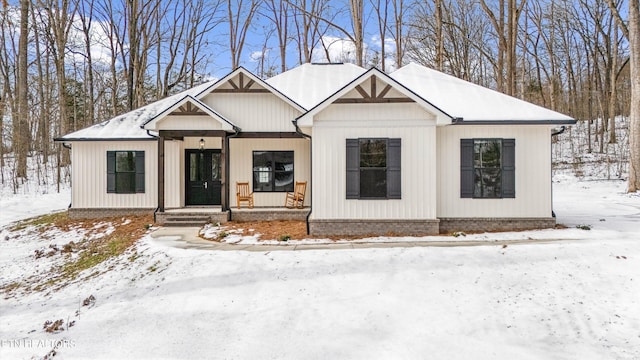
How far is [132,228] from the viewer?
1061 centimetres

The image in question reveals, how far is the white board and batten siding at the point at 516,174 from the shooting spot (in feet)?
30.2

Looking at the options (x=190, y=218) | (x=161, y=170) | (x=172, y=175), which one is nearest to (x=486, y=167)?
(x=190, y=218)

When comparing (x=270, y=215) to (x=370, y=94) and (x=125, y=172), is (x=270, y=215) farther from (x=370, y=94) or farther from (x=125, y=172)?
(x=125, y=172)

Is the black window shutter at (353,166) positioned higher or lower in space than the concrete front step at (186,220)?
higher

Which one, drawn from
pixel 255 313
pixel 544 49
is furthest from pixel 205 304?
pixel 544 49

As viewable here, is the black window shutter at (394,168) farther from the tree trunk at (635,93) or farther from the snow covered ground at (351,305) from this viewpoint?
the tree trunk at (635,93)

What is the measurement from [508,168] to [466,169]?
3.37ft

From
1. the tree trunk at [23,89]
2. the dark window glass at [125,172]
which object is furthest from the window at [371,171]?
the tree trunk at [23,89]

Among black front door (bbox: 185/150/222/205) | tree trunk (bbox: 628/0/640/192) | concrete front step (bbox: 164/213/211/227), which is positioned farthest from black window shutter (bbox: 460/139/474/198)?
tree trunk (bbox: 628/0/640/192)

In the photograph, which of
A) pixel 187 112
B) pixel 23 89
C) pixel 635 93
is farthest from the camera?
pixel 23 89

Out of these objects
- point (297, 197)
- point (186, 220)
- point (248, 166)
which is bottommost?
point (186, 220)

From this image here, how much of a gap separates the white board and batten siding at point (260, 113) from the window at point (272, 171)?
1.02m

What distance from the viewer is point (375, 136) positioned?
8789 millimetres

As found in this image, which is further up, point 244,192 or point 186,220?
point 244,192
